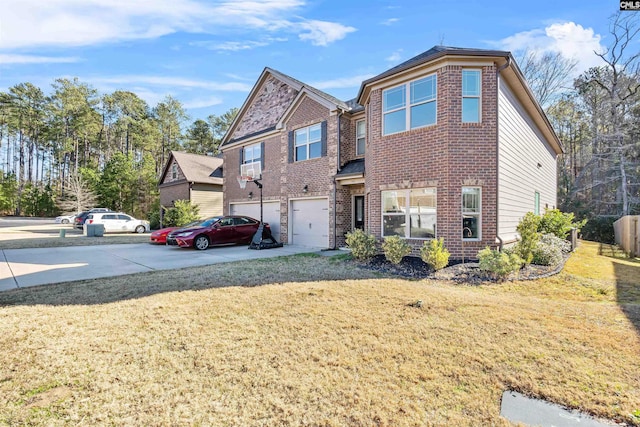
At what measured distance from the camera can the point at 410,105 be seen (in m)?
9.06

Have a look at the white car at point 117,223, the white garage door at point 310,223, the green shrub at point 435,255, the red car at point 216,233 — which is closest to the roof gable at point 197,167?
the white car at point 117,223

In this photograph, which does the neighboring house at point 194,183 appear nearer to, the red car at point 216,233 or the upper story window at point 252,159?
the upper story window at point 252,159

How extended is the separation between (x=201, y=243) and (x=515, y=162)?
12.0 meters

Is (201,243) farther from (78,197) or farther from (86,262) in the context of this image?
(78,197)

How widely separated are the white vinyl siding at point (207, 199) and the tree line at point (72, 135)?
1943cm

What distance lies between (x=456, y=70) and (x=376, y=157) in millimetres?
3192

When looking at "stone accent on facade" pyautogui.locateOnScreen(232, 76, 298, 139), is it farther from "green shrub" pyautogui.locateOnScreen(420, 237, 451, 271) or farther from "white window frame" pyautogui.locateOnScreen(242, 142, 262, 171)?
"green shrub" pyautogui.locateOnScreen(420, 237, 451, 271)

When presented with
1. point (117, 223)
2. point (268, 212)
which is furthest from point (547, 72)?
point (117, 223)

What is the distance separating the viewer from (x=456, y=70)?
8.27m

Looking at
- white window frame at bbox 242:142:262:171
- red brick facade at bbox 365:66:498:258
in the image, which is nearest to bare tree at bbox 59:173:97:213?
white window frame at bbox 242:142:262:171

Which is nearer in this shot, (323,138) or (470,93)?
(470,93)

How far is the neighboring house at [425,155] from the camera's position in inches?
324

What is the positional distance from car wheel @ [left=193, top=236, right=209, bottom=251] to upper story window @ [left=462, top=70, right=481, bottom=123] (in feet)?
34.4

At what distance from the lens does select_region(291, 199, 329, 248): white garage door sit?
12.5 metres
